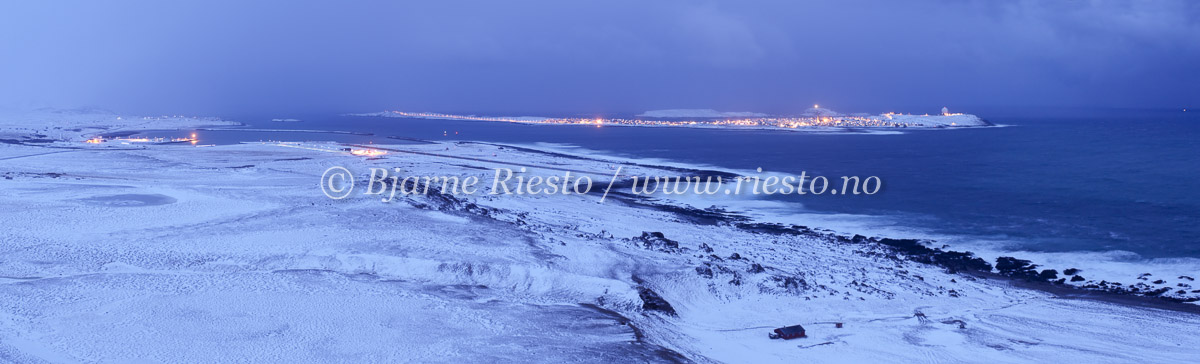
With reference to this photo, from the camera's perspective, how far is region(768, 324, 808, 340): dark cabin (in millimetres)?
16891

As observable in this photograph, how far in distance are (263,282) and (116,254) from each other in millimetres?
6040

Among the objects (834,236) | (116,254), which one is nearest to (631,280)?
(834,236)

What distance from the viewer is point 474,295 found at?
19250 mm

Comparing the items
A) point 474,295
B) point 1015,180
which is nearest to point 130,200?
point 474,295

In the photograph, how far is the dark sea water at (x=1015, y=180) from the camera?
3142 centimetres

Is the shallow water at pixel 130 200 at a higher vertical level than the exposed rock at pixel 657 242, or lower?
lower

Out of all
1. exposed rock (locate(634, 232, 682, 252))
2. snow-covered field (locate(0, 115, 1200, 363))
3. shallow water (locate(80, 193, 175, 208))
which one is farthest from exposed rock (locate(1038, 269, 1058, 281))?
shallow water (locate(80, 193, 175, 208))

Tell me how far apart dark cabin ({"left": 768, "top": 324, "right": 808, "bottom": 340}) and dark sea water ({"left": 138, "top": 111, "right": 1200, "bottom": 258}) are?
55.4 ft

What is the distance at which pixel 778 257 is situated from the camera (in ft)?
83.1

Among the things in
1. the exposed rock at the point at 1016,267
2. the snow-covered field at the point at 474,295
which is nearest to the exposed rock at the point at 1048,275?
the exposed rock at the point at 1016,267

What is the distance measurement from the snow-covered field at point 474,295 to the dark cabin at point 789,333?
0.16 metres

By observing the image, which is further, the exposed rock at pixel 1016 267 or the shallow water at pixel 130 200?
the shallow water at pixel 130 200

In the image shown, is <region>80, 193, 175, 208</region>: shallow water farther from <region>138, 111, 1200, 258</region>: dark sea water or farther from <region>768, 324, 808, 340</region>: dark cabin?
<region>138, 111, 1200, 258</region>: dark sea water

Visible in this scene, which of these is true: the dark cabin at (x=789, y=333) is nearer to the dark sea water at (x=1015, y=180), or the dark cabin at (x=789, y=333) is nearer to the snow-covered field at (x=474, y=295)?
the snow-covered field at (x=474, y=295)
